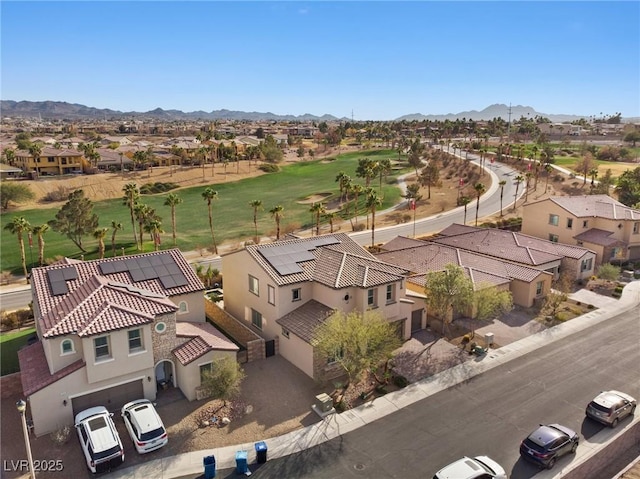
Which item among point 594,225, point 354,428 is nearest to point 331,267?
point 354,428

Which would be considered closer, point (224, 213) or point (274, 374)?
point (274, 374)

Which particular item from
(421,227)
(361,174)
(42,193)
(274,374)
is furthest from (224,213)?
(274,374)

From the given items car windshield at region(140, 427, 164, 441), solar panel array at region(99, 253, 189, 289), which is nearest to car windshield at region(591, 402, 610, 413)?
car windshield at region(140, 427, 164, 441)

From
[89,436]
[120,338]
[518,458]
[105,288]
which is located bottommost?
[518,458]

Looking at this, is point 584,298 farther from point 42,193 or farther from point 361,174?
point 42,193

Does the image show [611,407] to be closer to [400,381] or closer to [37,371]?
[400,381]

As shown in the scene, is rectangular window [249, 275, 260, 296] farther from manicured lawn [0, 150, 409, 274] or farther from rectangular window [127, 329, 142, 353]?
manicured lawn [0, 150, 409, 274]
